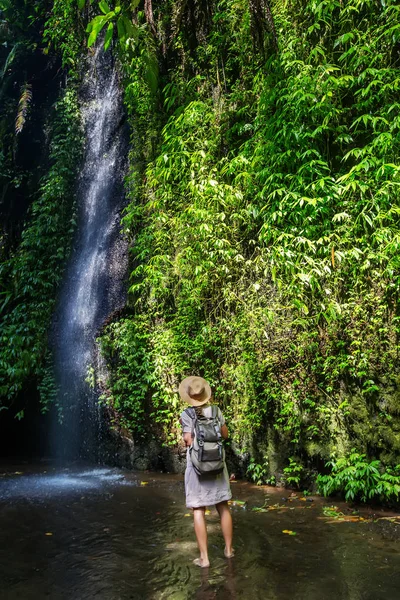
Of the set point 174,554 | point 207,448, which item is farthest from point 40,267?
point 207,448

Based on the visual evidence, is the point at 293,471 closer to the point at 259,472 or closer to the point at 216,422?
the point at 259,472

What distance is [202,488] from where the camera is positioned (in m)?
3.48

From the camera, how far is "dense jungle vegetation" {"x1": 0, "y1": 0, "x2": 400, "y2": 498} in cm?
501

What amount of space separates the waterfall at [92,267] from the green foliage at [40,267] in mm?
290

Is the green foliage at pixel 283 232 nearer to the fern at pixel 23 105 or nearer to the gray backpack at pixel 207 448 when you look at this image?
the gray backpack at pixel 207 448

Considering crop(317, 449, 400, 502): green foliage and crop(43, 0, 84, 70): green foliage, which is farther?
crop(43, 0, 84, 70): green foliage

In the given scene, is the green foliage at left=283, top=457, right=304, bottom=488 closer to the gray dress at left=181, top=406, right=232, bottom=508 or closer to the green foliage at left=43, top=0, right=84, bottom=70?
the gray dress at left=181, top=406, right=232, bottom=508

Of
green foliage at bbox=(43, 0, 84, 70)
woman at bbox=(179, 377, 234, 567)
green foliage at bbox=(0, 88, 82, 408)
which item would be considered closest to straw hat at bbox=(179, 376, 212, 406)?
woman at bbox=(179, 377, 234, 567)

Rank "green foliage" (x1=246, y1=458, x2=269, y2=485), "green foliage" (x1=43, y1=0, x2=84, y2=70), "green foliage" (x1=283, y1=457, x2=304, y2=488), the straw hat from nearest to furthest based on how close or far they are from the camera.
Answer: the straw hat
"green foliage" (x1=283, y1=457, x2=304, y2=488)
"green foliage" (x1=246, y1=458, x2=269, y2=485)
"green foliage" (x1=43, y1=0, x2=84, y2=70)

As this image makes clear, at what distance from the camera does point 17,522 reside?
15.8 ft

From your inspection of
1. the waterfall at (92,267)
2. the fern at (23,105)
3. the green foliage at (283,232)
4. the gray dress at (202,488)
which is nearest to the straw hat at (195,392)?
the gray dress at (202,488)

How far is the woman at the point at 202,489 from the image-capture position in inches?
135

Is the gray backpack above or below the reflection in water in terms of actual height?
above

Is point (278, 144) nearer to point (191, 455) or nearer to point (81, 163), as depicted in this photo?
point (191, 455)
